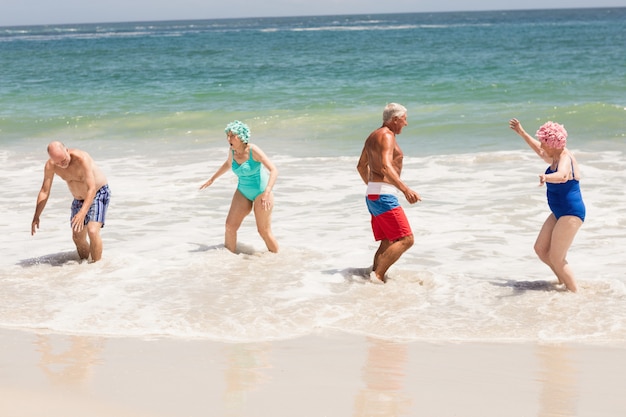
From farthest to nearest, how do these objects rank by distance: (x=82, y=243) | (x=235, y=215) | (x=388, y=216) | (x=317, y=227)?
(x=317, y=227), (x=235, y=215), (x=82, y=243), (x=388, y=216)

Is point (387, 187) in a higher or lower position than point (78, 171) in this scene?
higher

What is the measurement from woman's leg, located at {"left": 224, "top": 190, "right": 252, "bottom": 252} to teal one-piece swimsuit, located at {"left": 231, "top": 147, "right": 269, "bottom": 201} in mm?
70

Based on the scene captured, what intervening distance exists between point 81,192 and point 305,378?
3.62m

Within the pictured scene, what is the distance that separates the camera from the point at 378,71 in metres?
33.6

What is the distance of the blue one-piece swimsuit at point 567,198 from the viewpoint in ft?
21.7

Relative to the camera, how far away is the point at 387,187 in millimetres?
6969

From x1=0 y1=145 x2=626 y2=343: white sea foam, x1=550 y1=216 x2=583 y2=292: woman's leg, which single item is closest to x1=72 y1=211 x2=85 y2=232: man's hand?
x1=0 y1=145 x2=626 y2=343: white sea foam

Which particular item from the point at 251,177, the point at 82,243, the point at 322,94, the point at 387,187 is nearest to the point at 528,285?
the point at 387,187

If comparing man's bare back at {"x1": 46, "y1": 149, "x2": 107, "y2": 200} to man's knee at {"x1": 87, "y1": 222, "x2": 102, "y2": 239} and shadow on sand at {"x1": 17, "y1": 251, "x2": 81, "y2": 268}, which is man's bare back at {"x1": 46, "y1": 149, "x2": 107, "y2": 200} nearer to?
man's knee at {"x1": 87, "y1": 222, "x2": 102, "y2": 239}

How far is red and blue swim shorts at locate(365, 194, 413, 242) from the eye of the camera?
702cm

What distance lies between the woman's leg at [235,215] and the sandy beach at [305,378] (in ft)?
8.02

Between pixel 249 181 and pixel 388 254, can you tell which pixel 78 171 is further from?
pixel 388 254

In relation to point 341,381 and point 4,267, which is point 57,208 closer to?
point 4,267

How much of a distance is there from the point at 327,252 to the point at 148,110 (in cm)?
1548
